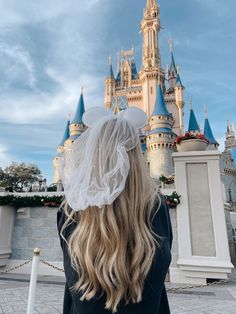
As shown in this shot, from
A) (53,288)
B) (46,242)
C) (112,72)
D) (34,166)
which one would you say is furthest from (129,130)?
(112,72)

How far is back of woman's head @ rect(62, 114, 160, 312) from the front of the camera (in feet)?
3.02

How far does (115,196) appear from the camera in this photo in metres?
1.02

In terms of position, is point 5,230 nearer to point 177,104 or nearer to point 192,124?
point 192,124

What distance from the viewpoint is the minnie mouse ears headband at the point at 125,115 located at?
1255mm

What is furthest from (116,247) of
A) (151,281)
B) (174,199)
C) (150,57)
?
(150,57)

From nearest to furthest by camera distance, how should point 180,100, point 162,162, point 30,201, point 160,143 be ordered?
point 30,201, point 162,162, point 160,143, point 180,100

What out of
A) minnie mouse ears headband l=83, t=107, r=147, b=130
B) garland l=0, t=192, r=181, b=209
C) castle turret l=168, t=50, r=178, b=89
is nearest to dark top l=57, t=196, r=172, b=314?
minnie mouse ears headband l=83, t=107, r=147, b=130

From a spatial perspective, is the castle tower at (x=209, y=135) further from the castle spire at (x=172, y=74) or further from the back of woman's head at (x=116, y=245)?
the back of woman's head at (x=116, y=245)

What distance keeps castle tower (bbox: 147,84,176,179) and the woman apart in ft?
89.2

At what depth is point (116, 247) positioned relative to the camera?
96 cm

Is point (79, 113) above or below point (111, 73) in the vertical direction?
below

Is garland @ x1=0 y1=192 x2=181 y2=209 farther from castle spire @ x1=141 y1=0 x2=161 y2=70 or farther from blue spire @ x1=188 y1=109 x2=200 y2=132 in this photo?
castle spire @ x1=141 y1=0 x2=161 y2=70

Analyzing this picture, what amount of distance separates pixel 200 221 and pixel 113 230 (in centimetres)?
489

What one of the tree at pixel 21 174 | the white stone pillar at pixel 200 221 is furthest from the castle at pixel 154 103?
the white stone pillar at pixel 200 221
